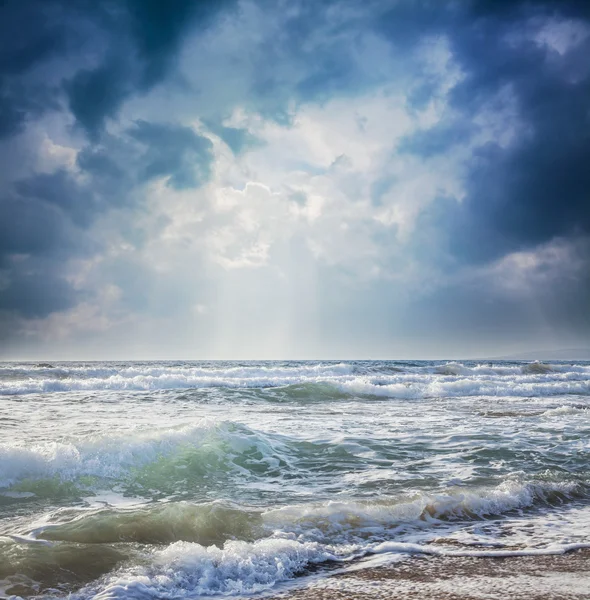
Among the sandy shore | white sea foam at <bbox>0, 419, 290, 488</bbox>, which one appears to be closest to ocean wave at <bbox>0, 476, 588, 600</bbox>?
the sandy shore

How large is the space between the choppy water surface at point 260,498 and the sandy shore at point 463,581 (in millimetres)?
260

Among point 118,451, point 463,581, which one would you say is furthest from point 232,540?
point 118,451

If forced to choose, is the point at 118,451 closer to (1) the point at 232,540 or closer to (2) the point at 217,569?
(1) the point at 232,540

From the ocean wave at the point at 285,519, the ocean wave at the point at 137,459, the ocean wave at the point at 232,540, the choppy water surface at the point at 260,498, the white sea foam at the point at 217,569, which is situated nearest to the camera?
the white sea foam at the point at 217,569

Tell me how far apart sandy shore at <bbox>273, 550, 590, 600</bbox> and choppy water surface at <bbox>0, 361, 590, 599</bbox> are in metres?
0.26

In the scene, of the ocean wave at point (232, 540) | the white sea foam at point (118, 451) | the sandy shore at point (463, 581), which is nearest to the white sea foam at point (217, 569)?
the ocean wave at point (232, 540)

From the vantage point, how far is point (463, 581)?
367 centimetres

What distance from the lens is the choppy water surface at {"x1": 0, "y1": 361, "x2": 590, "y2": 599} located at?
12.9ft

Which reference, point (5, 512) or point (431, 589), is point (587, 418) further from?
point (5, 512)

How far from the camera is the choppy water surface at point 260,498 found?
3.93m

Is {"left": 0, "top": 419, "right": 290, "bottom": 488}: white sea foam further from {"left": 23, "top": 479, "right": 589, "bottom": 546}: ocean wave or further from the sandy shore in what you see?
the sandy shore

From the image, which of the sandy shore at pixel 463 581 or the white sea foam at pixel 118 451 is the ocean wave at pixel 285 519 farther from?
the white sea foam at pixel 118 451

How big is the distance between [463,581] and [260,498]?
292cm

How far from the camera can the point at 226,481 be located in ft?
22.7
